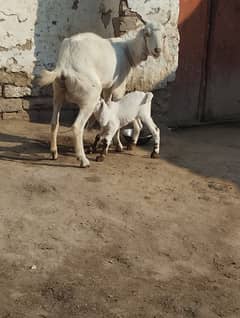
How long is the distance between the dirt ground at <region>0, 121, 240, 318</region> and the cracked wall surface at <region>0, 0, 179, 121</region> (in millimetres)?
800

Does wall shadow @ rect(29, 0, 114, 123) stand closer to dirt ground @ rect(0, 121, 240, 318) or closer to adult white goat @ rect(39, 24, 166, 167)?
dirt ground @ rect(0, 121, 240, 318)

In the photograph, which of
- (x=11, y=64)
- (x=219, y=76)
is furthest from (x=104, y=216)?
(x=219, y=76)

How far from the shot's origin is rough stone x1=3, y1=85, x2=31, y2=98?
7543 millimetres

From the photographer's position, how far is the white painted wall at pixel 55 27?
739cm

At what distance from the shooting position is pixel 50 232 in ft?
15.4

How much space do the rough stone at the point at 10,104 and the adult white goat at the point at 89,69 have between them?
4.49 ft

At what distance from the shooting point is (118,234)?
475 centimetres

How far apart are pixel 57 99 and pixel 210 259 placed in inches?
96.7

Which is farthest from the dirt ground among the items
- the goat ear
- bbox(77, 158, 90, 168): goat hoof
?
the goat ear

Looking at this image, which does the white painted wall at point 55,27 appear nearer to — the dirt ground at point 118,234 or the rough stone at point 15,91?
the rough stone at point 15,91

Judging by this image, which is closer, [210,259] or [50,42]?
[210,259]

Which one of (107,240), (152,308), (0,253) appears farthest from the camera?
(107,240)

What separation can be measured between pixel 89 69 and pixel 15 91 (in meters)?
1.77

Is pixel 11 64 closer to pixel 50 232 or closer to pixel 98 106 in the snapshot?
pixel 98 106
